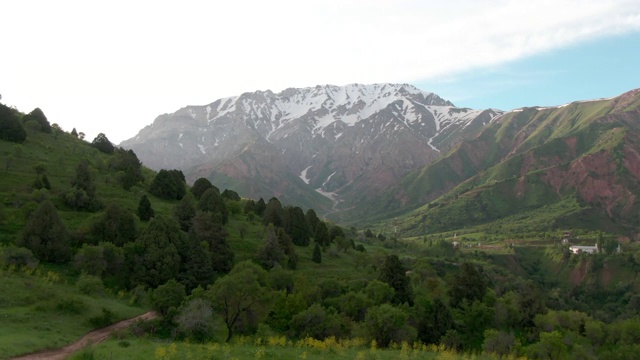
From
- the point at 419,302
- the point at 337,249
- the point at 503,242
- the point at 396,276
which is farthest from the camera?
the point at 503,242

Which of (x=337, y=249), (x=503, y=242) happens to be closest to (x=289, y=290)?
(x=337, y=249)

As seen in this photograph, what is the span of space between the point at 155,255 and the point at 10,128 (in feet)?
174

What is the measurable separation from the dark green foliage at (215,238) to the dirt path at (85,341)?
54.3ft

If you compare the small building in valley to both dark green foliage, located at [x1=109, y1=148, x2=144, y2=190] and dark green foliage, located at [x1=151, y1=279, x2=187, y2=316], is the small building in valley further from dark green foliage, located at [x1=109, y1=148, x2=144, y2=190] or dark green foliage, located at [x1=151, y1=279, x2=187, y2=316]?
dark green foliage, located at [x1=151, y1=279, x2=187, y2=316]

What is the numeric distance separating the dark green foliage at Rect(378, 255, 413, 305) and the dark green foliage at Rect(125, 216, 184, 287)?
27011mm

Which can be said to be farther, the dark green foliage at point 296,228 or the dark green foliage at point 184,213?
the dark green foliage at point 296,228

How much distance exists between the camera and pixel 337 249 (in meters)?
89.1

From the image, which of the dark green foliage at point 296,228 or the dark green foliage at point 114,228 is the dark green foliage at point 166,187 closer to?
the dark green foliage at point 296,228

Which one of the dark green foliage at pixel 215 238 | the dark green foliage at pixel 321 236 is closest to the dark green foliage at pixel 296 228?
the dark green foliage at pixel 321 236

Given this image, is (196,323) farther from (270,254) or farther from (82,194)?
(82,194)

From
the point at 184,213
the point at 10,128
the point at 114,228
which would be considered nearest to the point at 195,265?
the point at 114,228

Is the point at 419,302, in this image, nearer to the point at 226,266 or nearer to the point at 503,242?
the point at 226,266

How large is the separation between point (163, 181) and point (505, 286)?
74.5m

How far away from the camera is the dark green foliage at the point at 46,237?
49.2 meters
